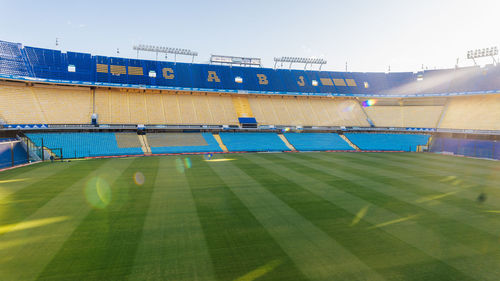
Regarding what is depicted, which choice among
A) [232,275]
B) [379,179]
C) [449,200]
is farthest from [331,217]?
[379,179]

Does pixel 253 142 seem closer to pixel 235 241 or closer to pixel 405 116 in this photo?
pixel 405 116

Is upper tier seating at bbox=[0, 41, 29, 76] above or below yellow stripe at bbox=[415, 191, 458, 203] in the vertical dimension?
above

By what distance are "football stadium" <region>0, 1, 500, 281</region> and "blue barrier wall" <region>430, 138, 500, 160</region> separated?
1.06 ft

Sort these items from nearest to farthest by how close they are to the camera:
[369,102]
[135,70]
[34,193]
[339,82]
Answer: [34,193] < [135,70] < [369,102] < [339,82]

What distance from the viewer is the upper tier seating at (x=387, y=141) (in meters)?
40.4

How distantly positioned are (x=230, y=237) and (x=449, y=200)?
12.3 meters

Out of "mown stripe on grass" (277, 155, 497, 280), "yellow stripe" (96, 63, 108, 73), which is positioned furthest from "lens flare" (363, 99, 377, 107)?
"yellow stripe" (96, 63, 108, 73)

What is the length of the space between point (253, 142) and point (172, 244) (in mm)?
29910

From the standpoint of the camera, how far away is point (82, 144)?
1219 inches

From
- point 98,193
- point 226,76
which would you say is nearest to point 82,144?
point 98,193

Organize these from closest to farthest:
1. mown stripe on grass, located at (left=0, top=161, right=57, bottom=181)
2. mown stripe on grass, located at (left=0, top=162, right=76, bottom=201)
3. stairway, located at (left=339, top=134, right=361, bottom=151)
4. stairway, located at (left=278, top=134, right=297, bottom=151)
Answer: mown stripe on grass, located at (left=0, top=162, right=76, bottom=201) → mown stripe on grass, located at (left=0, top=161, right=57, bottom=181) → stairway, located at (left=278, top=134, right=297, bottom=151) → stairway, located at (left=339, top=134, right=361, bottom=151)

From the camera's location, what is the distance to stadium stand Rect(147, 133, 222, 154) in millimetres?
33625

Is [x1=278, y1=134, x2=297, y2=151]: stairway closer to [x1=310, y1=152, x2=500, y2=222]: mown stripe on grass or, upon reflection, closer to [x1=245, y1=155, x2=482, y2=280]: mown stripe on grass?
[x1=310, y1=152, x2=500, y2=222]: mown stripe on grass

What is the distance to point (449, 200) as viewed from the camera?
14047mm
